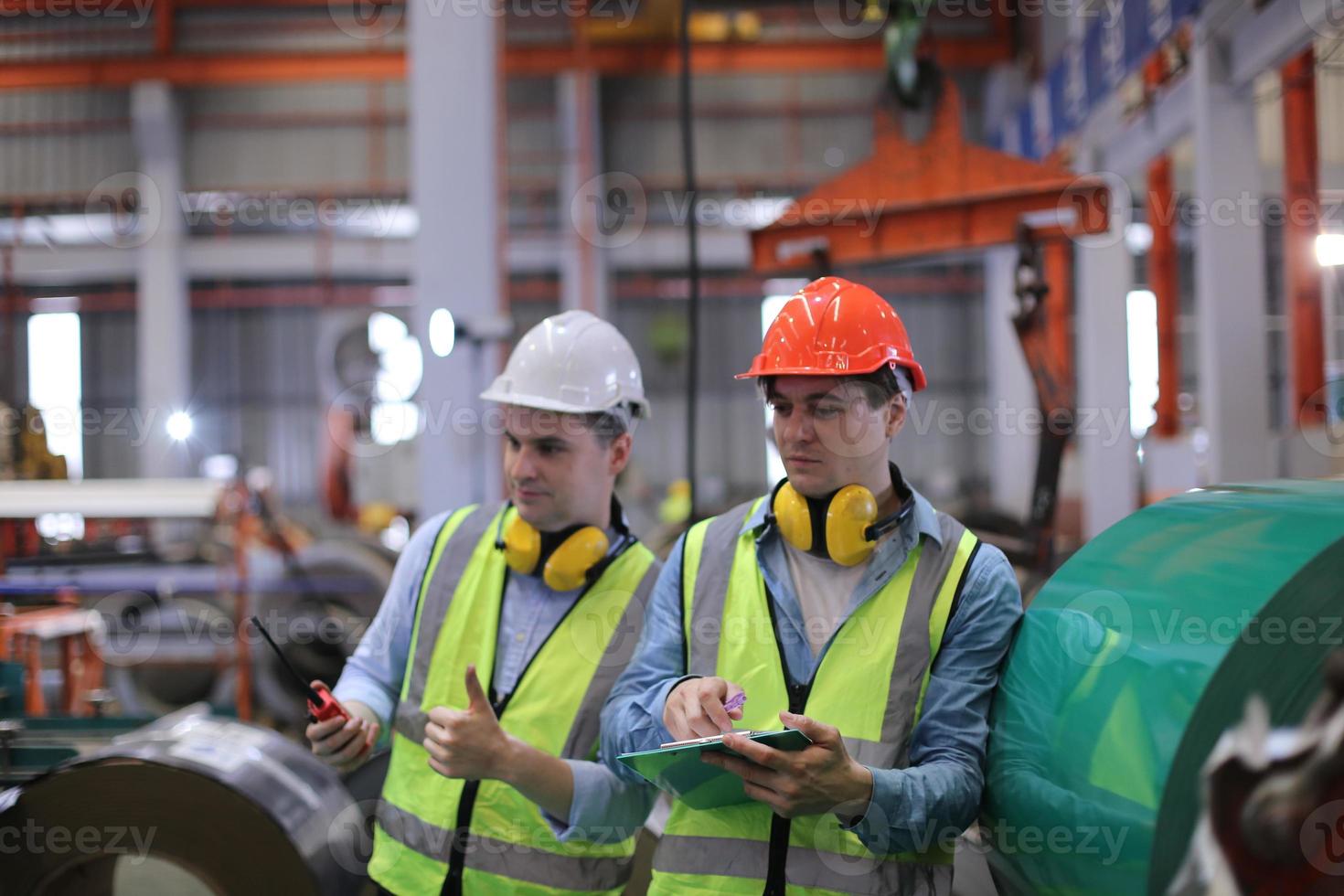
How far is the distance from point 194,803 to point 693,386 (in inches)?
87.1

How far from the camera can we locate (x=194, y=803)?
91.0 inches

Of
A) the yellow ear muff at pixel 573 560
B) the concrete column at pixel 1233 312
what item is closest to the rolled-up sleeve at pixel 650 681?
the yellow ear muff at pixel 573 560

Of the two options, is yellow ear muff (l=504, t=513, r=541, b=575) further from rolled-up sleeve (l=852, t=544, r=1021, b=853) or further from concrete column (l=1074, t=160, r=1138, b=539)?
concrete column (l=1074, t=160, r=1138, b=539)

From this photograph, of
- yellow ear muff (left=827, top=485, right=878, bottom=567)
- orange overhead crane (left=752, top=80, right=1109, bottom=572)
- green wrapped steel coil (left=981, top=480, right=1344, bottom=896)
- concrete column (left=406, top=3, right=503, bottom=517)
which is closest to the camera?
green wrapped steel coil (left=981, top=480, right=1344, bottom=896)

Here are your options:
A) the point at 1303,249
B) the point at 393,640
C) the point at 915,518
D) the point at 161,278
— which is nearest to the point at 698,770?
the point at 915,518

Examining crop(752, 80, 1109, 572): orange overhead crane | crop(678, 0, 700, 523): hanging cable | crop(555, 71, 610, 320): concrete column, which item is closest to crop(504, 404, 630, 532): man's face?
crop(678, 0, 700, 523): hanging cable

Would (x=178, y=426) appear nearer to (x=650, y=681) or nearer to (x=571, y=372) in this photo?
(x=571, y=372)

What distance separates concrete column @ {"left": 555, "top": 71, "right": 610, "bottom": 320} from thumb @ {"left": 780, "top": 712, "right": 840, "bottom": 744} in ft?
41.6

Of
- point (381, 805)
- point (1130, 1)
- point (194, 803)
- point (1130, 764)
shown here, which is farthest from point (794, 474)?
point (1130, 1)

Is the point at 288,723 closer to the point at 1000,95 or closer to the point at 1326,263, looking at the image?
the point at 1326,263

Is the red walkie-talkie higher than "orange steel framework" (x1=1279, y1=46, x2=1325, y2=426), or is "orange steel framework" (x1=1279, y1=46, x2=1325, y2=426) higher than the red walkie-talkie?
"orange steel framework" (x1=1279, y1=46, x2=1325, y2=426)

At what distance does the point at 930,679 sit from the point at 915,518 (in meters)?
0.28

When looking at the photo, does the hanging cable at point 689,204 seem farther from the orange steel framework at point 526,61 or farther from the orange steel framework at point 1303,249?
the orange steel framework at point 526,61

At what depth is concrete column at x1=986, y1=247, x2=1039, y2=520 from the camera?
13.0 metres
